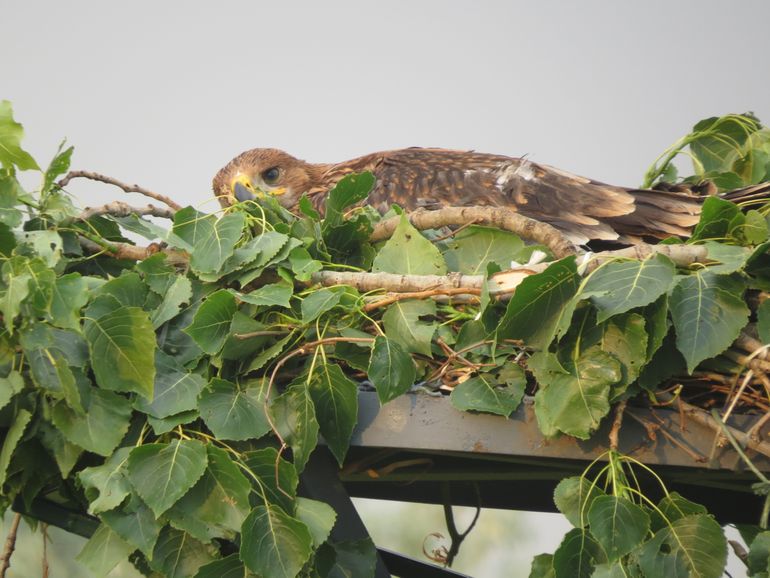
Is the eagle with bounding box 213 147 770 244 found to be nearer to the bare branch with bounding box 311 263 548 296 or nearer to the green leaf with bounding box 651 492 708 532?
the bare branch with bounding box 311 263 548 296

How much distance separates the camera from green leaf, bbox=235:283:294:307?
2.05 metres

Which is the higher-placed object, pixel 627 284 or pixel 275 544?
pixel 627 284

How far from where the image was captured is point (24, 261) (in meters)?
1.92

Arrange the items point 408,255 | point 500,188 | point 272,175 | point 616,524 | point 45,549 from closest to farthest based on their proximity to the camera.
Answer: point 616,524
point 408,255
point 45,549
point 500,188
point 272,175

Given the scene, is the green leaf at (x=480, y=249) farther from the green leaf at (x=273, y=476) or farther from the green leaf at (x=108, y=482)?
the green leaf at (x=108, y=482)

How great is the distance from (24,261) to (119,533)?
0.51m

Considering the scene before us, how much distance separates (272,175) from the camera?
171 inches

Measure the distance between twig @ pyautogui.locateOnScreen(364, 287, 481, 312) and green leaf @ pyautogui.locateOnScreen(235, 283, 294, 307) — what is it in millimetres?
164

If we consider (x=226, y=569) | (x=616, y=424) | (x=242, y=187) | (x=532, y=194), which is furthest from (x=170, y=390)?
(x=242, y=187)

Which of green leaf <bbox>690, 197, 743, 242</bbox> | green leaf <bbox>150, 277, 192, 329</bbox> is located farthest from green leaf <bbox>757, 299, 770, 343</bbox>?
green leaf <bbox>150, 277, 192, 329</bbox>

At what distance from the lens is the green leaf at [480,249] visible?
7.41 ft

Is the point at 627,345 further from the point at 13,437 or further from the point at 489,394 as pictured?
the point at 13,437

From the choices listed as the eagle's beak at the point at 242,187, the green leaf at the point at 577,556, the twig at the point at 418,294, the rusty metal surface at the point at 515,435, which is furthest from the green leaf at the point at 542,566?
the eagle's beak at the point at 242,187

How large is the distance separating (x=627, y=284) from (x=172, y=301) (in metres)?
0.89
